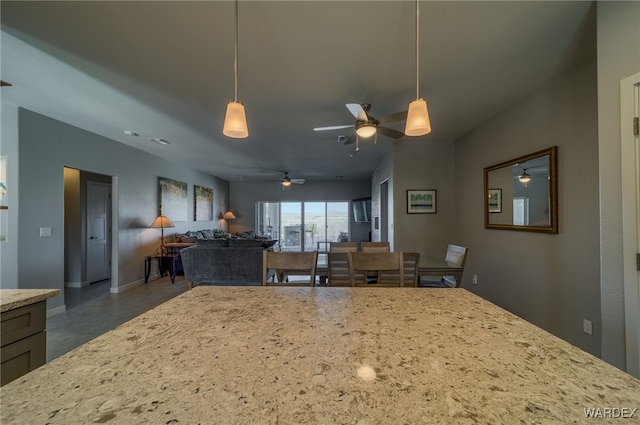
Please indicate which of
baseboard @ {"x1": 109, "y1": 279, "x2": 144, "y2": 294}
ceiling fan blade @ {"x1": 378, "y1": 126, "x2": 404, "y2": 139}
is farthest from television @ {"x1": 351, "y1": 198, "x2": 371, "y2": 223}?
baseboard @ {"x1": 109, "y1": 279, "x2": 144, "y2": 294}

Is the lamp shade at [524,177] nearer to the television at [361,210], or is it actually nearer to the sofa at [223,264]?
the sofa at [223,264]

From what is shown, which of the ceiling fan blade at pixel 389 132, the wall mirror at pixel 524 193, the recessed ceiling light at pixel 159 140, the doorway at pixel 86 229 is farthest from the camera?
the doorway at pixel 86 229

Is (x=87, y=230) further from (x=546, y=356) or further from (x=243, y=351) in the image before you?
(x=546, y=356)

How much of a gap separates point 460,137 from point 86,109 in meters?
5.12

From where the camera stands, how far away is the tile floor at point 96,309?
2.84 metres

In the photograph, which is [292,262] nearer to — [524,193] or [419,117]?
[419,117]

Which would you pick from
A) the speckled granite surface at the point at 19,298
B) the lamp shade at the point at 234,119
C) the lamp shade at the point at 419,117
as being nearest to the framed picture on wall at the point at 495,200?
the lamp shade at the point at 419,117

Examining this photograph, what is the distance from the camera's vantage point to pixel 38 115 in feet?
10.8

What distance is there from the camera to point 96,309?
12.3 ft

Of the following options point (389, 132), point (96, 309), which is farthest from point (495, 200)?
point (96, 309)

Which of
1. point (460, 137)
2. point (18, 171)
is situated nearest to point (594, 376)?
point (460, 137)

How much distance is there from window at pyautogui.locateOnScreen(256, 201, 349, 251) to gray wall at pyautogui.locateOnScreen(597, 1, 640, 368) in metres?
7.53

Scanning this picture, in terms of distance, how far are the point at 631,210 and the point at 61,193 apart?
5611 millimetres

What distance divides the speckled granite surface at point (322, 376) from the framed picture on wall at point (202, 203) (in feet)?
22.0
